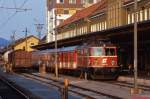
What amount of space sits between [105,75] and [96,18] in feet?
112

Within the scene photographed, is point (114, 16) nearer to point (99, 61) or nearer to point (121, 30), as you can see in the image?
point (99, 61)

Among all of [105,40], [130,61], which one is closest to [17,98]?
[105,40]

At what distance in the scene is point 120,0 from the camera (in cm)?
6112

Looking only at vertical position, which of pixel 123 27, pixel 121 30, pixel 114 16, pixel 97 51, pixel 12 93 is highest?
pixel 114 16

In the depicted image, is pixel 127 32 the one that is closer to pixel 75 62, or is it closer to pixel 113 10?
pixel 75 62

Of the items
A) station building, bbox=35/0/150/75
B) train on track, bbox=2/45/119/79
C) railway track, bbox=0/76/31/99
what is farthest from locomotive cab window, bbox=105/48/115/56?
railway track, bbox=0/76/31/99

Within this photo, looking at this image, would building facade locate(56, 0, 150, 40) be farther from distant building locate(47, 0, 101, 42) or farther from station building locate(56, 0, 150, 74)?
distant building locate(47, 0, 101, 42)

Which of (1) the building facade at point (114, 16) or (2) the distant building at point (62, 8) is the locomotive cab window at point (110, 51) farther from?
(2) the distant building at point (62, 8)

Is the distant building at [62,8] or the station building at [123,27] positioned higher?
the distant building at [62,8]

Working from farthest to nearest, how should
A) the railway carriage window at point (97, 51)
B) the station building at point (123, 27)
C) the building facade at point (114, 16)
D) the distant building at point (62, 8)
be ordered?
the distant building at point (62, 8)
the building facade at point (114, 16)
the railway carriage window at point (97, 51)
the station building at point (123, 27)

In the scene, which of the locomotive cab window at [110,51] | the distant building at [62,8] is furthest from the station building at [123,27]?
the distant building at [62,8]

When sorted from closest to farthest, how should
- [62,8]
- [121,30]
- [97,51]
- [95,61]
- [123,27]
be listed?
[123,27] < [121,30] < [95,61] < [97,51] < [62,8]

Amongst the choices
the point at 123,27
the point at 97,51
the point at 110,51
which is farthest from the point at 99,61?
the point at 123,27

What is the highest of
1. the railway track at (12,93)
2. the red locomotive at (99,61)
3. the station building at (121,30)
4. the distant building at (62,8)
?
the distant building at (62,8)
